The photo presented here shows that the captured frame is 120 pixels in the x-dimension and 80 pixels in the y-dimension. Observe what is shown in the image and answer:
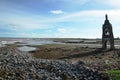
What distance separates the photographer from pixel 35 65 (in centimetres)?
2092

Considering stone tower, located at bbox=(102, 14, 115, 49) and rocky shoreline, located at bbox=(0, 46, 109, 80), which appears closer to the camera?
rocky shoreline, located at bbox=(0, 46, 109, 80)

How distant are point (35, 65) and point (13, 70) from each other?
3136 mm

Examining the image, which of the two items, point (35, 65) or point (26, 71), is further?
point (35, 65)

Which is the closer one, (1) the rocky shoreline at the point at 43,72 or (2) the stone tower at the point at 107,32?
(1) the rocky shoreline at the point at 43,72

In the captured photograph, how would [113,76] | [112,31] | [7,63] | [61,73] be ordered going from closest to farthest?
[113,76], [61,73], [7,63], [112,31]

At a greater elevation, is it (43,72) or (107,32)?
(107,32)

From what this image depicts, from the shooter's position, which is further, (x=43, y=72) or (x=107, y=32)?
(x=107, y=32)

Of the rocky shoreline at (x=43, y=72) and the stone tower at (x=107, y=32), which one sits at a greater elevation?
the stone tower at (x=107, y=32)

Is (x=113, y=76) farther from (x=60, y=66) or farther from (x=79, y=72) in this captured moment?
(x=60, y=66)

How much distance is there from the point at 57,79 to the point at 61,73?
1.29 m

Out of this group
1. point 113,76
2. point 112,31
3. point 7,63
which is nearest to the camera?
point 113,76

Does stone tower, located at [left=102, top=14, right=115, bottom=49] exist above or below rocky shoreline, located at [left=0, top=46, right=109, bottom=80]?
above

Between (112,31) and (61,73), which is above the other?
(112,31)

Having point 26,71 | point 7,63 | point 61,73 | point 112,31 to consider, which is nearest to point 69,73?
point 61,73
